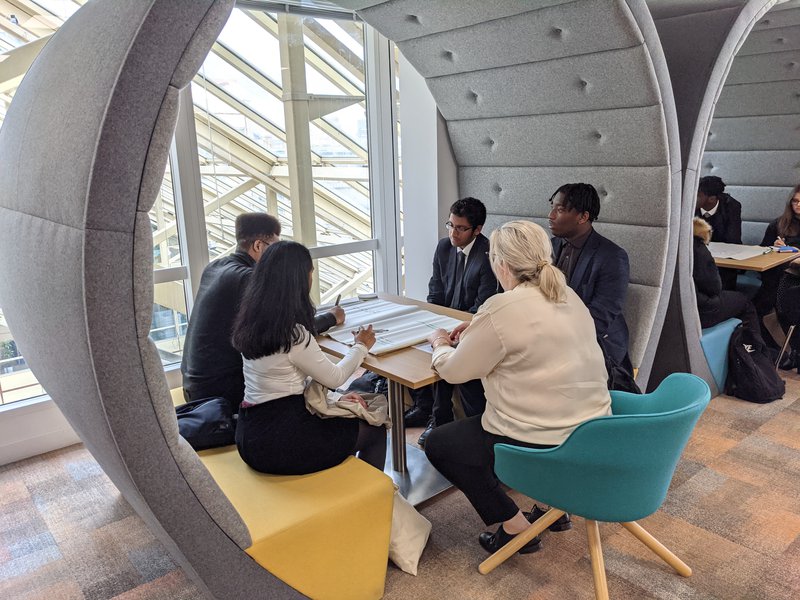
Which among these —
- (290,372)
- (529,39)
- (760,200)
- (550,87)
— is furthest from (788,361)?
(290,372)

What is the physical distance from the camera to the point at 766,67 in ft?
16.3

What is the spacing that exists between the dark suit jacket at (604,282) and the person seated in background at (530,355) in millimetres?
915

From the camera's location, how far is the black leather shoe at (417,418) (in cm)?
357

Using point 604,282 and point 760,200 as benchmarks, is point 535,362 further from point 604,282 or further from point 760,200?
point 760,200

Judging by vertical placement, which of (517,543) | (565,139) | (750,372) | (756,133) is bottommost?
(517,543)

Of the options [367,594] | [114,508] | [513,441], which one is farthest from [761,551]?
[114,508]

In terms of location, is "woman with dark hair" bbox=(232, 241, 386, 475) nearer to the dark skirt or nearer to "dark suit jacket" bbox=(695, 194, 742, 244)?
the dark skirt

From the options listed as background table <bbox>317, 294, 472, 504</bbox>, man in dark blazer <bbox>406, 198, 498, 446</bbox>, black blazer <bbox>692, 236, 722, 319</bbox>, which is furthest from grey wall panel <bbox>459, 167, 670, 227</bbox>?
background table <bbox>317, 294, 472, 504</bbox>

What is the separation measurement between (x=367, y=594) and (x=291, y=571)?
343mm

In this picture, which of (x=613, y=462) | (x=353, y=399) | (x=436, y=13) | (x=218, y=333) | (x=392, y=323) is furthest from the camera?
(x=436, y=13)

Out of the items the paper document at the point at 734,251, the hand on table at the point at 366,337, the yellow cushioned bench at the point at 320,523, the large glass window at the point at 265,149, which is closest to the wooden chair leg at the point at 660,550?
the yellow cushioned bench at the point at 320,523

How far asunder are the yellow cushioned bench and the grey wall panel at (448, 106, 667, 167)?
2.19 m

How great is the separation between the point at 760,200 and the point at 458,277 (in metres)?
3.44

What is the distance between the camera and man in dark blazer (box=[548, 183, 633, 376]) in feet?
10.0
